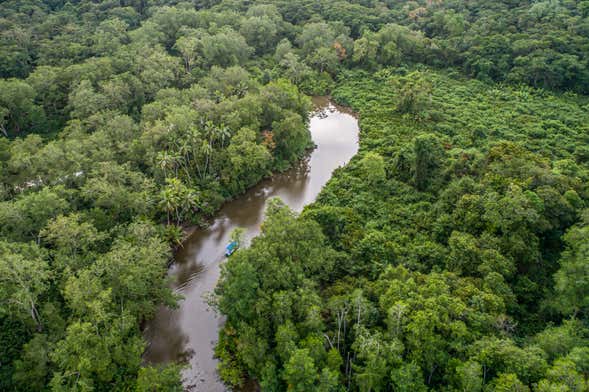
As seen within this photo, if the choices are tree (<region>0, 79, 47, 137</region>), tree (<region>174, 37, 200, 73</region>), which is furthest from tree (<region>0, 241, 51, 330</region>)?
tree (<region>174, 37, 200, 73</region>)

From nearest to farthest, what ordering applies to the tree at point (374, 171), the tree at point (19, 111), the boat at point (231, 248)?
the boat at point (231, 248)
the tree at point (374, 171)
the tree at point (19, 111)

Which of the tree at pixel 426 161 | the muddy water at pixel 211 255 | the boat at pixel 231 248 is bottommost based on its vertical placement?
the muddy water at pixel 211 255

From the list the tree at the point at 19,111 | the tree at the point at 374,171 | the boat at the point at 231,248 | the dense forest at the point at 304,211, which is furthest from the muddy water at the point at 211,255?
the tree at the point at 19,111

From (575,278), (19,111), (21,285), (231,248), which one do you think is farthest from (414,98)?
(19,111)

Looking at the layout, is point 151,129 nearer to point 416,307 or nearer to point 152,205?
point 152,205

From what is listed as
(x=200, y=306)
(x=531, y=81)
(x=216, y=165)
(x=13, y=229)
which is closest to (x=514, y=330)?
(x=200, y=306)

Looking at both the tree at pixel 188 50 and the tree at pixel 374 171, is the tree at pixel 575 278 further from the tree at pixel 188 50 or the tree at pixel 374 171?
the tree at pixel 188 50
